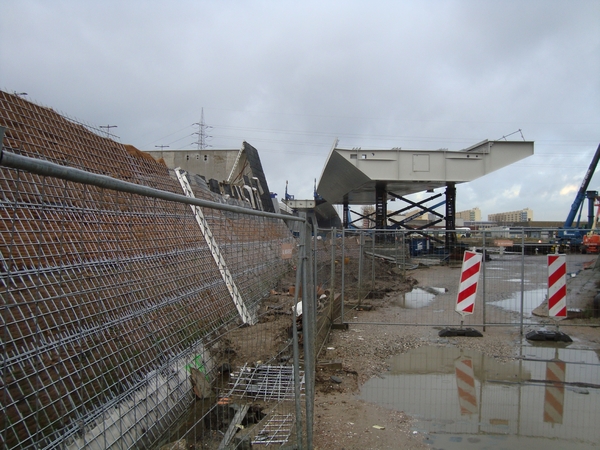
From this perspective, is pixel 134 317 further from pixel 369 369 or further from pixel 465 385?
pixel 465 385

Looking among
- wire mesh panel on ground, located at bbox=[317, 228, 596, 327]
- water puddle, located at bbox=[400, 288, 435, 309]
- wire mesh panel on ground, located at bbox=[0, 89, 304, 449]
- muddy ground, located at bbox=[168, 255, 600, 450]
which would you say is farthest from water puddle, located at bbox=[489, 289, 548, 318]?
wire mesh panel on ground, located at bbox=[0, 89, 304, 449]

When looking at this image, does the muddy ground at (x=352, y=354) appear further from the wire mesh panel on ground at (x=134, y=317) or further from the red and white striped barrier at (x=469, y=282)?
the red and white striped barrier at (x=469, y=282)

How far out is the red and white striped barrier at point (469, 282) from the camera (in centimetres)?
835

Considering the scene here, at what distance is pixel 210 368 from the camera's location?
11.9ft

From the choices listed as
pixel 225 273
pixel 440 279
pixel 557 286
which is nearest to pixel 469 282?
pixel 557 286

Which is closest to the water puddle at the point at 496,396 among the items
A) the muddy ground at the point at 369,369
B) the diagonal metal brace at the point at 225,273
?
the muddy ground at the point at 369,369

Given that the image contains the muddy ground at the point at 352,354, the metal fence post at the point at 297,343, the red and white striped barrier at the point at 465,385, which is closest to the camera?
the metal fence post at the point at 297,343

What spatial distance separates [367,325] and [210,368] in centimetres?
589

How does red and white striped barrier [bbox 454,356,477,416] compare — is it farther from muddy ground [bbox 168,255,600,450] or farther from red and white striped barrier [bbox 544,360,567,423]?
red and white striped barrier [bbox 544,360,567,423]

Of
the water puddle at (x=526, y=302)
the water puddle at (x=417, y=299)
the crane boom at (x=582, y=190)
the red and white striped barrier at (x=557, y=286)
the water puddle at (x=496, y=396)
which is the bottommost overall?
the water puddle at (x=496, y=396)

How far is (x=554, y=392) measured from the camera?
18.2 ft

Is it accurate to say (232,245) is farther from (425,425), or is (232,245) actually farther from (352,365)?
(352,365)

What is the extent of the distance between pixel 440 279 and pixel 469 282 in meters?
4.79

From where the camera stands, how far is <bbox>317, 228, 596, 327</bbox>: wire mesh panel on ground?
942 centimetres
